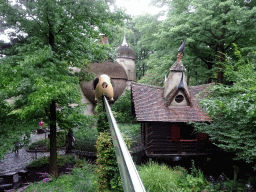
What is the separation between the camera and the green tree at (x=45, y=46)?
17.8 feet

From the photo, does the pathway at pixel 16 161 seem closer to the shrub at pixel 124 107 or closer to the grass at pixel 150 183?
the grass at pixel 150 183

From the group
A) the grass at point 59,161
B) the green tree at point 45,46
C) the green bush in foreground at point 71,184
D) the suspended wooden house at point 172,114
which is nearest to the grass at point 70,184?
the green bush in foreground at point 71,184

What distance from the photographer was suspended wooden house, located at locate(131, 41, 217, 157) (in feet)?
35.9

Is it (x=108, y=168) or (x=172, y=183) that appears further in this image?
(x=172, y=183)

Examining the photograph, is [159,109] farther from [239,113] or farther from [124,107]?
[124,107]

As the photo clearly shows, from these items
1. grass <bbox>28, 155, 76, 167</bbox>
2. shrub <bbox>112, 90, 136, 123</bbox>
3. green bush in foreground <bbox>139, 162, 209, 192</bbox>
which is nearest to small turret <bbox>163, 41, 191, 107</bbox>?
green bush in foreground <bbox>139, 162, 209, 192</bbox>

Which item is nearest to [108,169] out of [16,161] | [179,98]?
[179,98]

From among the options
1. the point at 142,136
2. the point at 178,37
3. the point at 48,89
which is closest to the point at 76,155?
the point at 142,136

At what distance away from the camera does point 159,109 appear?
11133 mm

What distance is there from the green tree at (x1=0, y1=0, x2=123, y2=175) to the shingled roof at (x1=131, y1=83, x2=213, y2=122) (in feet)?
15.0

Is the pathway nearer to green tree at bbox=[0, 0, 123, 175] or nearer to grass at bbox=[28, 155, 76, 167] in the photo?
grass at bbox=[28, 155, 76, 167]

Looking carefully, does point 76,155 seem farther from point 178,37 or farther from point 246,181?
→ point 178,37

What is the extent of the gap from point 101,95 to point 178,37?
27.4 feet

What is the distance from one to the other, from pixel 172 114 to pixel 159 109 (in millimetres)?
830
